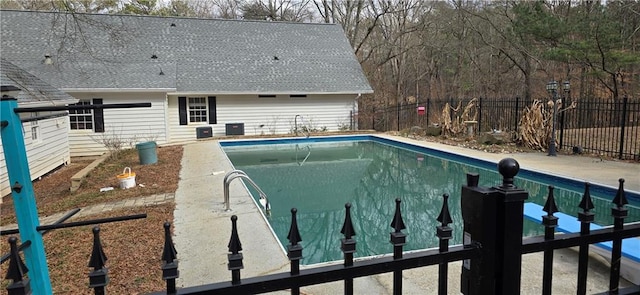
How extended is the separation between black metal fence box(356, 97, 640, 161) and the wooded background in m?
2.00

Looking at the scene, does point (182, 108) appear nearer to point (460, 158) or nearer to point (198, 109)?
point (198, 109)

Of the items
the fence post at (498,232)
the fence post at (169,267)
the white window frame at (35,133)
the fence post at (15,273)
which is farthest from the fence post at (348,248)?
the white window frame at (35,133)

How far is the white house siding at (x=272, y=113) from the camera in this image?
17281 millimetres

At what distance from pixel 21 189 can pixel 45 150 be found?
35.2 ft

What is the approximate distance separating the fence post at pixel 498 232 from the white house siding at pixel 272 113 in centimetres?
1672

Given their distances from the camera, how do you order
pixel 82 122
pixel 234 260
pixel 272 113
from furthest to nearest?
1. pixel 272 113
2. pixel 82 122
3. pixel 234 260

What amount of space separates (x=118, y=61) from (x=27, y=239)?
1747 cm

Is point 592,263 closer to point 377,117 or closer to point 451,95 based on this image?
point 377,117

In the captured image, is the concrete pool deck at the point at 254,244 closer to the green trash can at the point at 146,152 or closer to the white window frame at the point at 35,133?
the green trash can at the point at 146,152

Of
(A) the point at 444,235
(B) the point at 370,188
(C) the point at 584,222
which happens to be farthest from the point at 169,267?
(B) the point at 370,188

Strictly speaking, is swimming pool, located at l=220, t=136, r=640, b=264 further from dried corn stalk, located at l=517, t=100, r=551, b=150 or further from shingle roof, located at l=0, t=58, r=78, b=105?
shingle roof, located at l=0, t=58, r=78, b=105

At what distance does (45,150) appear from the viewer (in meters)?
10.3

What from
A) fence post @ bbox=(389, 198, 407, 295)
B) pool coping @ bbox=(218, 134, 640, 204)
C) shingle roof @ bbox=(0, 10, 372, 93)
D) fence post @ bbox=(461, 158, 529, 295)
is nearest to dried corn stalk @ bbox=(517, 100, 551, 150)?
pool coping @ bbox=(218, 134, 640, 204)

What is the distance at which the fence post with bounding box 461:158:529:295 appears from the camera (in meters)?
1.64
